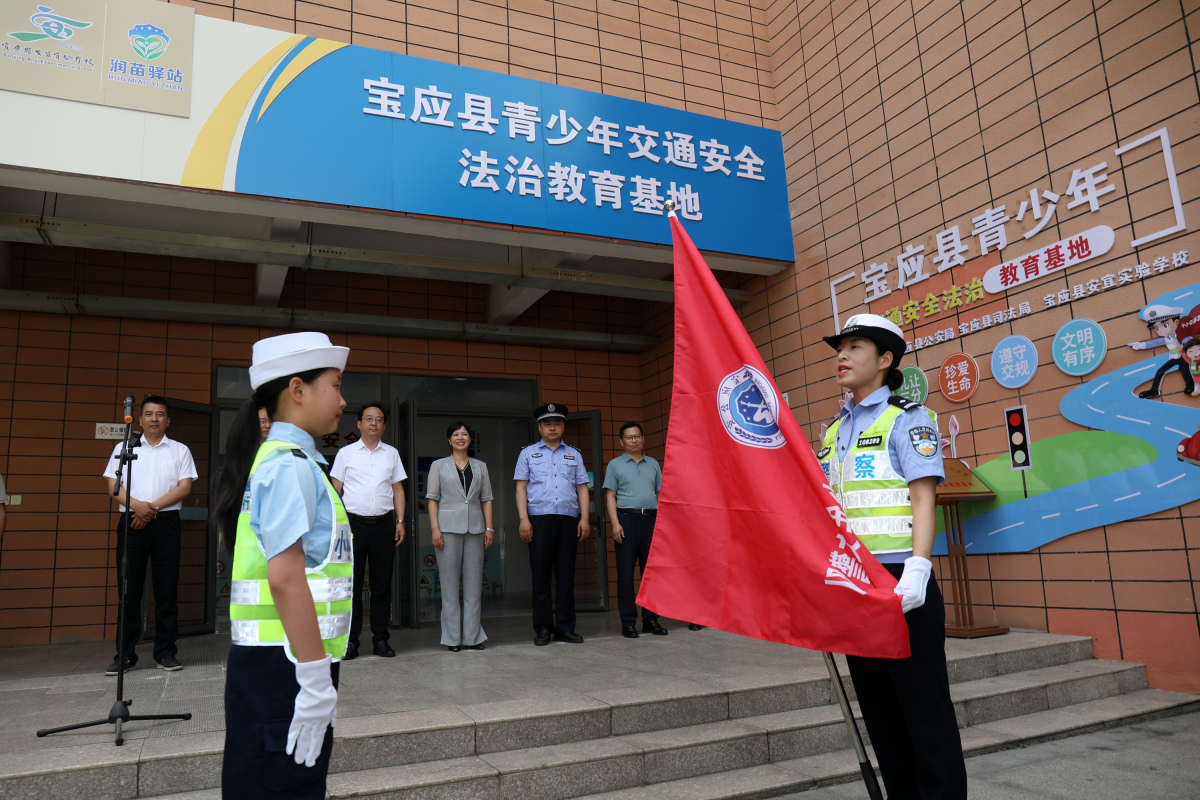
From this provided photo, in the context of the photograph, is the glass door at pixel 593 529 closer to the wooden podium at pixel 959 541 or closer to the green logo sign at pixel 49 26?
the wooden podium at pixel 959 541

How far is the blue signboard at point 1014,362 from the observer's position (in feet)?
14.7

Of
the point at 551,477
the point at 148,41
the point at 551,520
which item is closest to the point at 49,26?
the point at 148,41

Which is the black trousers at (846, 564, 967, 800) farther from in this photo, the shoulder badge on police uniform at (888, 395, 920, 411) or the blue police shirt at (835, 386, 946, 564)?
the shoulder badge on police uniform at (888, 395, 920, 411)

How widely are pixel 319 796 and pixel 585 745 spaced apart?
1.76 meters

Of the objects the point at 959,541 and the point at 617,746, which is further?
the point at 959,541

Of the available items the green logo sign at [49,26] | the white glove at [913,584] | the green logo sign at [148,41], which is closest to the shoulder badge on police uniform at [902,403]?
the white glove at [913,584]

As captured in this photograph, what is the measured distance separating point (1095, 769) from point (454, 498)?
3.60 meters

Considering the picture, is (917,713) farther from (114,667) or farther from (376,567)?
(114,667)

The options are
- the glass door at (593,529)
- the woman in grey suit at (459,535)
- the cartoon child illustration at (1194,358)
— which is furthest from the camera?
the glass door at (593,529)

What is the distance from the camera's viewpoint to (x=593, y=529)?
23.2 feet

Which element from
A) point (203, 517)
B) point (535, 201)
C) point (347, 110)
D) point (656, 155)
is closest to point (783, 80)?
point (656, 155)

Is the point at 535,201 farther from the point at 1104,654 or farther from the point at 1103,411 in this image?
the point at 1104,654

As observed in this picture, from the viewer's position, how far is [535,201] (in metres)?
5.19

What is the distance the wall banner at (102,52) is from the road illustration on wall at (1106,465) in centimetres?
536
